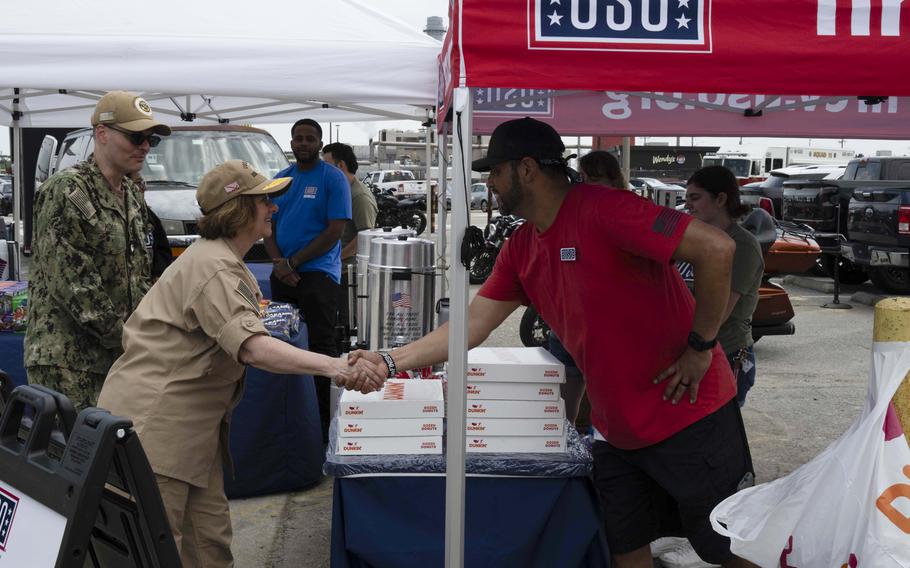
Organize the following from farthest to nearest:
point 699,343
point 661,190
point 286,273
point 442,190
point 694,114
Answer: point 661,190 < point 694,114 < point 286,273 < point 442,190 < point 699,343

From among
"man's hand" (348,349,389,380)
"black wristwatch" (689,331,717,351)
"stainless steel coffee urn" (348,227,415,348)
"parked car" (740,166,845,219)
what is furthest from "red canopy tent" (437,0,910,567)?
"parked car" (740,166,845,219)

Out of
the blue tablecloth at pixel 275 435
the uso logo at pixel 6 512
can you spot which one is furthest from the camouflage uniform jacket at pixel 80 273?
the uso logo at pixel 6 512

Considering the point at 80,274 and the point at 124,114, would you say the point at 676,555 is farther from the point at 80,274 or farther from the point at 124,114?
the point at 124,114

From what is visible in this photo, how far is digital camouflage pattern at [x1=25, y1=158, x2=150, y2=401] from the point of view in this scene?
345 cm

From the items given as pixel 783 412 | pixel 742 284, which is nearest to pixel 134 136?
pixel 742 284

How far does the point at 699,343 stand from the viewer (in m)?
2.79

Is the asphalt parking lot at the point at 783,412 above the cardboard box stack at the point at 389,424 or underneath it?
underneath

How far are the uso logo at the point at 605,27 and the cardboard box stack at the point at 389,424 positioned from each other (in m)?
1.41

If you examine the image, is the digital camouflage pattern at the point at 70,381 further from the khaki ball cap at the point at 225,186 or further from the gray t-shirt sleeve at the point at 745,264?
the gray t-shirt sleeve at the point at 745,264

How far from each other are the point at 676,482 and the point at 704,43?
138cm

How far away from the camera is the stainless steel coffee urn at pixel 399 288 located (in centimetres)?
514

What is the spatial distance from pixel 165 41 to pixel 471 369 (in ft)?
7.42

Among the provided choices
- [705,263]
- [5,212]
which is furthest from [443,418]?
[5,212]

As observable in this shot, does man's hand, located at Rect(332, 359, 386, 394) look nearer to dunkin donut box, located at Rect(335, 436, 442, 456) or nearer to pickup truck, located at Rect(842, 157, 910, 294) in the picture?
dunkin donut box, located at Rect(335, 436, 442, 456)
